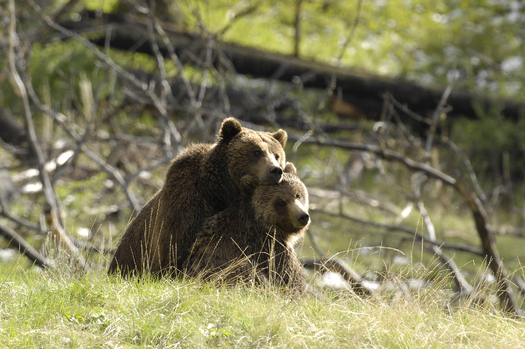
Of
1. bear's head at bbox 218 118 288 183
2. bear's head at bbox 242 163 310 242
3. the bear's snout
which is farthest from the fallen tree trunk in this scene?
the bear's snout

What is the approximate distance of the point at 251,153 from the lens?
13.0ft

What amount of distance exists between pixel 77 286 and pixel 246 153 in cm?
143

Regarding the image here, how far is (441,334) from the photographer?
133 inches

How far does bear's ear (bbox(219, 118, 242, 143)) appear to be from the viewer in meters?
4.09

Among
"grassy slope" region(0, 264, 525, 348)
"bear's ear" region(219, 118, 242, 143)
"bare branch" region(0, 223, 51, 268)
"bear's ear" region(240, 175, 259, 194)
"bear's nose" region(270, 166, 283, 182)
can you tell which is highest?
"bear's ear" region(219, 118, 242, 143)

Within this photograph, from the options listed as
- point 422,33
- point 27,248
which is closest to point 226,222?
point 27,248

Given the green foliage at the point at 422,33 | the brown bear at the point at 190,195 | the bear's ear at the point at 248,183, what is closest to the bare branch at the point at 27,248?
the brown bear at the point at 190,195

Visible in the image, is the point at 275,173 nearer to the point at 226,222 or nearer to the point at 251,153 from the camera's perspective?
the point at 251,153

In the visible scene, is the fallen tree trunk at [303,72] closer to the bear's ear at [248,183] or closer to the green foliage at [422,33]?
the green foliage at [422,33]

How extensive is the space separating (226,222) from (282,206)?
15.7 inches

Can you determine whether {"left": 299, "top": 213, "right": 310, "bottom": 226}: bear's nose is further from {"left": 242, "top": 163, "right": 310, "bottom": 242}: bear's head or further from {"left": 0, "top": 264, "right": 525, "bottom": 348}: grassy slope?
{"left": 0, "top": 264, "right": 525, "bottom": 348}: grassy slope

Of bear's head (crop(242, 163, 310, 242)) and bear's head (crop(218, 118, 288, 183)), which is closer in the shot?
bear's head (crop(242, 163, 310, 242))

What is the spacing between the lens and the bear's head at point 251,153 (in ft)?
12.4

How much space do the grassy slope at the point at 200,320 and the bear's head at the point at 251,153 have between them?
79cm
